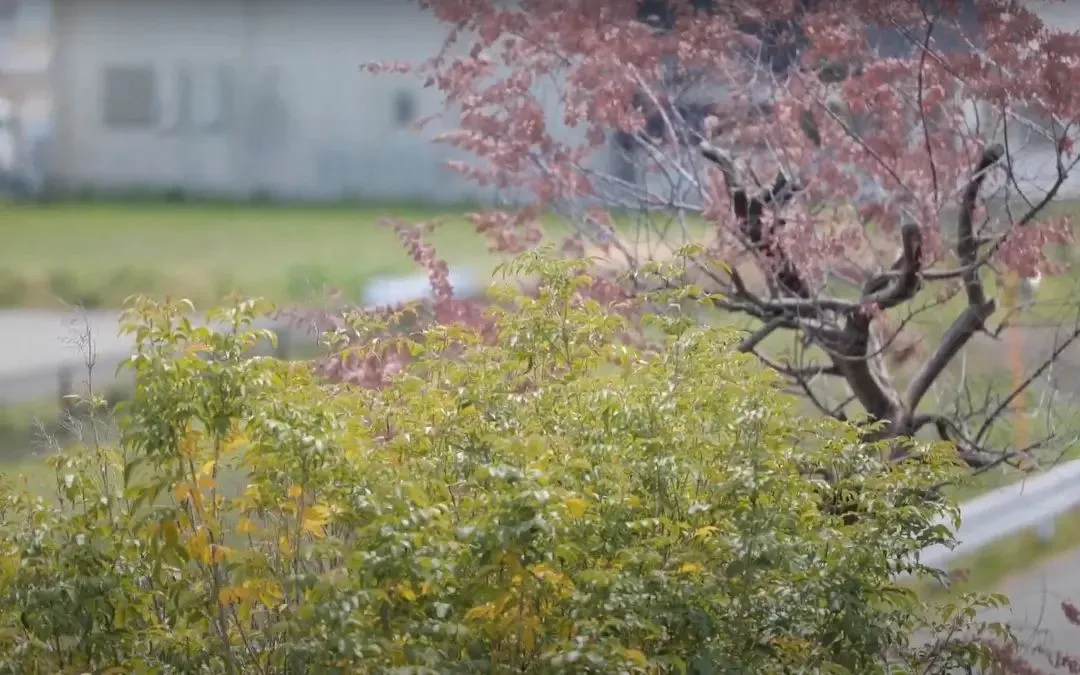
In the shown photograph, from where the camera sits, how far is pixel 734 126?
9.21 feet

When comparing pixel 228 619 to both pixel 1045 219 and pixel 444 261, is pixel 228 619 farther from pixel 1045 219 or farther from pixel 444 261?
pixel 1045 219

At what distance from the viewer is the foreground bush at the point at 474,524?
152 centimetres

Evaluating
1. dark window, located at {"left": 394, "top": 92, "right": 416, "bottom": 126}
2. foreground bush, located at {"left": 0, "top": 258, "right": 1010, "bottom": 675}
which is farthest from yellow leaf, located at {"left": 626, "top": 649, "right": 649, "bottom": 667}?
dark window, located at {"left": 394, "top": 92, "right": 416, "bottom": 126}

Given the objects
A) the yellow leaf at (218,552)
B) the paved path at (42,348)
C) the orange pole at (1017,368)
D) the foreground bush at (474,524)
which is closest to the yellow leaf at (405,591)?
the foreground bush at (474,524)

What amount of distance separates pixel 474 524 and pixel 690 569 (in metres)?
0.31

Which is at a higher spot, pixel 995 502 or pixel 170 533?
pixel 170 533

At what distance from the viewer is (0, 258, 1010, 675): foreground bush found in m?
1.52

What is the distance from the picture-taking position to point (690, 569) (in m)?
1.66

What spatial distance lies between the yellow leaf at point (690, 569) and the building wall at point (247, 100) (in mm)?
1419

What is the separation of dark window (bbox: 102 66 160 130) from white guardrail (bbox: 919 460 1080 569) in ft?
6.21

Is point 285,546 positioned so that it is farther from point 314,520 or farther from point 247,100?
point 247,100

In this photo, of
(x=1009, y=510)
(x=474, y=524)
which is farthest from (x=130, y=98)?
(x=1009, y=510)

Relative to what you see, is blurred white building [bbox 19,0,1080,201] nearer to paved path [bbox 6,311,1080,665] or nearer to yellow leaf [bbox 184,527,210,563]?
paved path [bbox 6,311,1080,665]

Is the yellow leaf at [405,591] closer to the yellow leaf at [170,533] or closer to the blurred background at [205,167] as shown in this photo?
the yellow leaf at [170,533]
